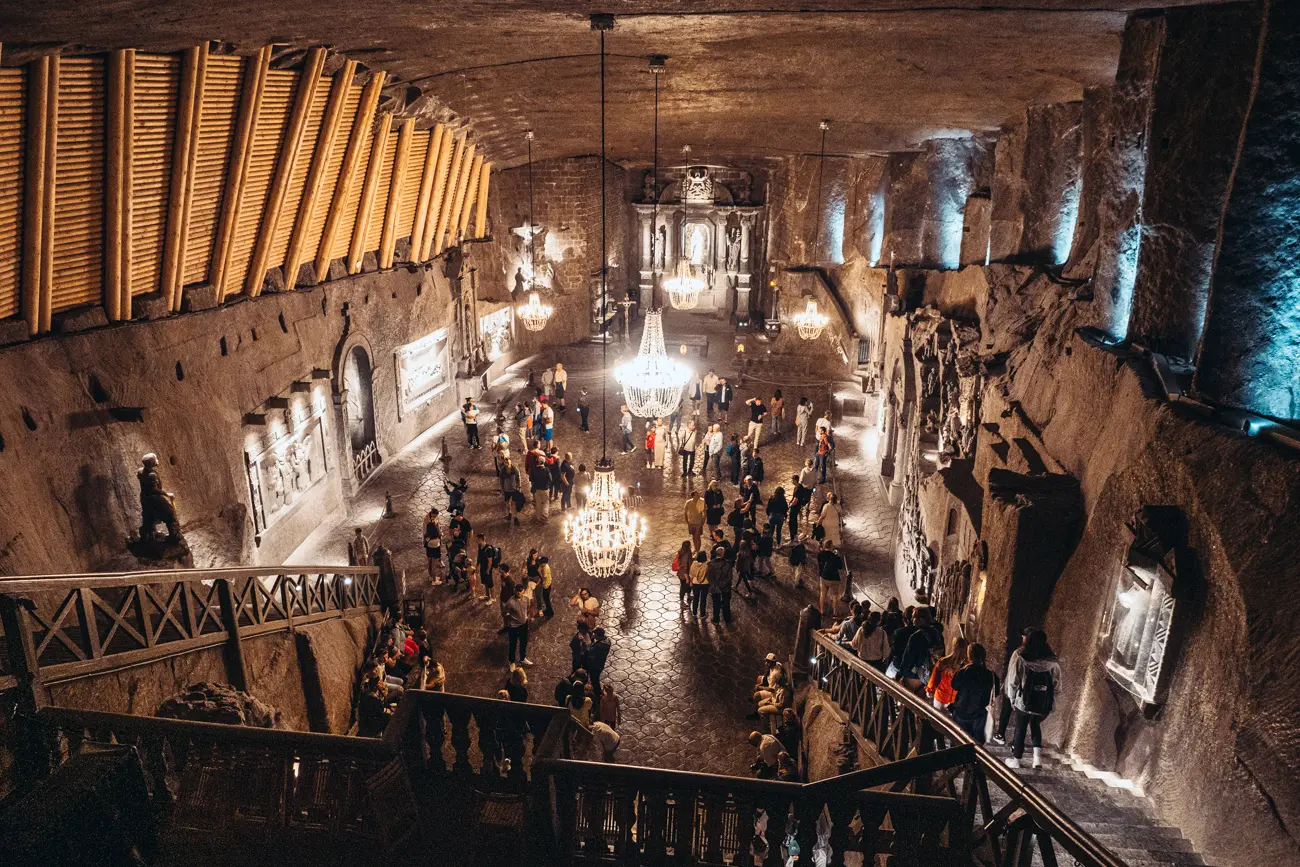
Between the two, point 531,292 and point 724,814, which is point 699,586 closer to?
point 724,814

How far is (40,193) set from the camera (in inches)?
262

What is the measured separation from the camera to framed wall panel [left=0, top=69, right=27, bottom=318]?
20.0 ft

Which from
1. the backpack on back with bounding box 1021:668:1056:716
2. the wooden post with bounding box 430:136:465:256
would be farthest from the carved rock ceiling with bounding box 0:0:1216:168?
the backpack on back with bounding box 1021:668:1056:716

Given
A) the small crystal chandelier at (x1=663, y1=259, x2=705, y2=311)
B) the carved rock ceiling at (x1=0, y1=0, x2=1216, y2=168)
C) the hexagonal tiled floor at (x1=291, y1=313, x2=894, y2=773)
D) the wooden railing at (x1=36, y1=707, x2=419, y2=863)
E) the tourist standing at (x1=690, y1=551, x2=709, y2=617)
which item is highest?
the carved rock ceiling at (x1=0, y1=0, x2=1216, y2=168)

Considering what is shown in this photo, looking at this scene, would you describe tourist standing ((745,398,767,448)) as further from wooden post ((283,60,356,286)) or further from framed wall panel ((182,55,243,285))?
framed wall panel ((182,55,243,285))

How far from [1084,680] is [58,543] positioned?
8808mm

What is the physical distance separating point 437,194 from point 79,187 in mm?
8763

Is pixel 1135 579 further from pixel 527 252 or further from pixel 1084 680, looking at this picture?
pixel 527 252

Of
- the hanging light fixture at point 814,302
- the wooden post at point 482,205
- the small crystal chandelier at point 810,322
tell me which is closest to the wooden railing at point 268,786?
the wooden post at point 482,205

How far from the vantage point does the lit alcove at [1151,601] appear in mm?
5273

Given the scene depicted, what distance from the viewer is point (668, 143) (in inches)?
721

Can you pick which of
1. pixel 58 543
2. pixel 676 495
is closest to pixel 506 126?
pixel 676 495

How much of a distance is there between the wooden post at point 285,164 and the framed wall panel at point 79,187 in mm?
2398

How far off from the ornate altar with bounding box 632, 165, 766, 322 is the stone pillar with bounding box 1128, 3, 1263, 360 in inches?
757
